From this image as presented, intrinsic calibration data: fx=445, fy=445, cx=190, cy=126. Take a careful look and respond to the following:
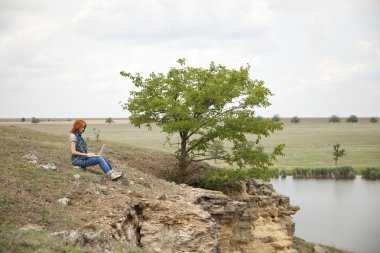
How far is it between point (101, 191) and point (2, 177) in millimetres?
3089

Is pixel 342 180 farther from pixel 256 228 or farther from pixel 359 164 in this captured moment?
pixel 256 228

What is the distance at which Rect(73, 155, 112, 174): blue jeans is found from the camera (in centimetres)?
1628

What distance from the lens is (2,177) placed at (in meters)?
13.7

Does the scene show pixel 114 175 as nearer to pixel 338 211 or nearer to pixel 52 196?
pixel 52 196

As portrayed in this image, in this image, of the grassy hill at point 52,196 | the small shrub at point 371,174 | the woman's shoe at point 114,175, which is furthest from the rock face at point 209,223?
the small shrub at point 371,174

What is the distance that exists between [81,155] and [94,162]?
1.76 feet

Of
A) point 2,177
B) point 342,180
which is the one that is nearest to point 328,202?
point 342,180

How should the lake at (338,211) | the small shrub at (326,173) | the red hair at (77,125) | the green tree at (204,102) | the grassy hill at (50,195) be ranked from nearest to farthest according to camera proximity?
the grassy hill at (50,195) → the red hair at (77,125) → the green tree at (204,102) → the lake at (338,211) → the small shrub at (326,173)

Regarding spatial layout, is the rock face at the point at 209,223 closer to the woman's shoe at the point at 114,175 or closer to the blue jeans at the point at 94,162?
the woman's shoe at the point at 114,175

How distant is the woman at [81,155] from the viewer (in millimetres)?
15971

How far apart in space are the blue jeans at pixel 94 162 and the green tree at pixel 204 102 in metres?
8.21

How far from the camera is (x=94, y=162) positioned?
53.8ft

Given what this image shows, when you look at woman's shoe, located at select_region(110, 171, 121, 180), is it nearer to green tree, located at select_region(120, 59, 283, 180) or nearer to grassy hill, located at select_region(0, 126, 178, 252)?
grassy hill, located at select_region(0, 126, 178, 252)

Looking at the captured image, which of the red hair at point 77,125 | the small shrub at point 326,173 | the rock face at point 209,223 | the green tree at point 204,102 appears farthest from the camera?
the small shrub at point 326,173
